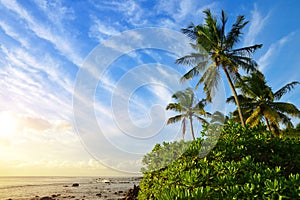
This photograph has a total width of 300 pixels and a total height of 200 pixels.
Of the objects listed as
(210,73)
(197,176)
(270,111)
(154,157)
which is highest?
(210,73)

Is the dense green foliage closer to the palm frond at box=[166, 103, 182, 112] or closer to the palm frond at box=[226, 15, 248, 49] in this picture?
the palm frond at box=[226, 15, 248, 49]

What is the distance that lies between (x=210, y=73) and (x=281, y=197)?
1779cm

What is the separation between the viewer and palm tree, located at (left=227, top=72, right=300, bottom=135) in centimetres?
2302

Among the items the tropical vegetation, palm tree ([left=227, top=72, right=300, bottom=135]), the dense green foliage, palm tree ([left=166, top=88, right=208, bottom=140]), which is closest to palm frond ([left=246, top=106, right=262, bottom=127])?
palm tree ([left=227, top=72, right=300, bottom=135])

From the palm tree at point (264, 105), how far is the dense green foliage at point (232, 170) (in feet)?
60.8

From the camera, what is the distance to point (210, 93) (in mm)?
20156

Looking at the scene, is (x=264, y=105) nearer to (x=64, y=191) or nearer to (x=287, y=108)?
(x=287, y=108)

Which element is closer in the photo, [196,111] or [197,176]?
[197,176]

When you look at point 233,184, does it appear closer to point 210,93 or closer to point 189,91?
point 210,93

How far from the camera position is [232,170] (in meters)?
3.95

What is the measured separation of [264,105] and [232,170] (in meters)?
22.3

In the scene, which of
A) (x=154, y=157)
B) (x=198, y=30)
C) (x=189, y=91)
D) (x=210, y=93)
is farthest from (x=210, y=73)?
(x=154, y=157)

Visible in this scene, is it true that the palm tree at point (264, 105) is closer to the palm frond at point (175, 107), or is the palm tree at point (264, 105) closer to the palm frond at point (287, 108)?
the palm frond at point (287, 108)

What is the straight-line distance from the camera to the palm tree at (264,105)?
23016 millimetres
